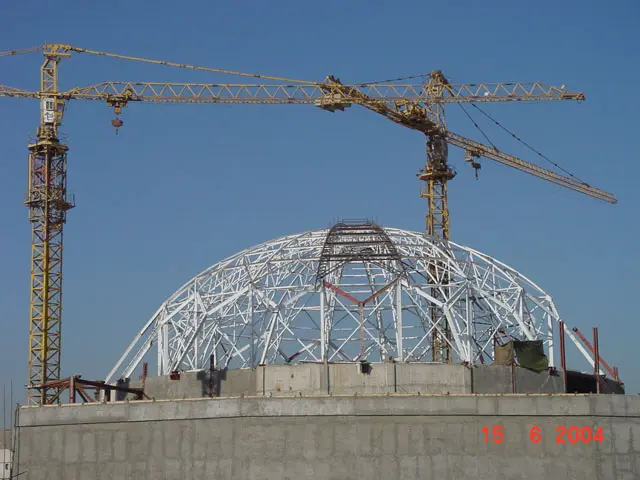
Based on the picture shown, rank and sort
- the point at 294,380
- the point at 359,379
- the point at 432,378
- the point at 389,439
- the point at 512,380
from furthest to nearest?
1. the point at 512,380
2. the point at 294,380
3. the point at 359,379
4. the point at 432,378
5. the point at 389,439

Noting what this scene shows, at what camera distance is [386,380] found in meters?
72.1

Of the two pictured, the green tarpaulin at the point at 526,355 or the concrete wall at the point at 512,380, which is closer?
the concrete wall at the point at 512,380

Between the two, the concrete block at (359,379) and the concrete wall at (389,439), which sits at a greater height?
the concrete block at (359,379)

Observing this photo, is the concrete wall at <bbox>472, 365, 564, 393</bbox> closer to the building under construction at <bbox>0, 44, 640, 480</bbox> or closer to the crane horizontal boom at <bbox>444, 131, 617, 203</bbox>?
the building under construction at <bbox>0, 44, 640, 480</bbox>

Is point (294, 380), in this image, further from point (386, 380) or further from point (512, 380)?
point (512, 380)

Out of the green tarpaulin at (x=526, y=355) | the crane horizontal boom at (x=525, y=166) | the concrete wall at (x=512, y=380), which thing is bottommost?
the concrete wall at (x=512, y=380)
